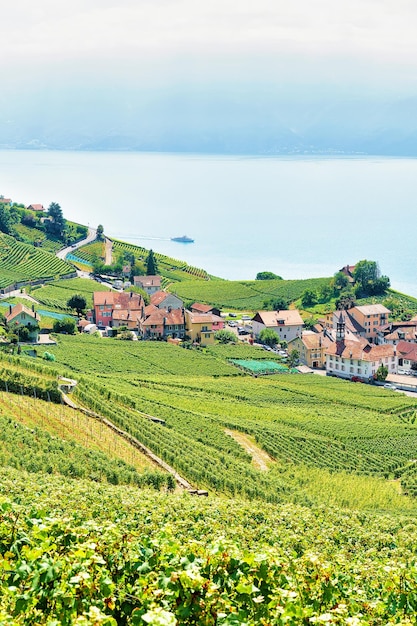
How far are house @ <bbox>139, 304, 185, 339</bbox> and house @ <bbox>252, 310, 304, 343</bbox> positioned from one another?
7.45m

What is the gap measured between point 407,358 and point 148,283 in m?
32.5

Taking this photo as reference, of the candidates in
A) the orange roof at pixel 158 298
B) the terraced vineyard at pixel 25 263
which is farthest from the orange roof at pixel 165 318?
the terraced vineyard at pixel 25 263

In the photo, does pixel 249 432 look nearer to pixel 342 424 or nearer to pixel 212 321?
pixel 342 424

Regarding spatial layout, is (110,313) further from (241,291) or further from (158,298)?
(241,291)

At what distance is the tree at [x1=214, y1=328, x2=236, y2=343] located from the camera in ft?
210

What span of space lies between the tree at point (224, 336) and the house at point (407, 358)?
47.3ft

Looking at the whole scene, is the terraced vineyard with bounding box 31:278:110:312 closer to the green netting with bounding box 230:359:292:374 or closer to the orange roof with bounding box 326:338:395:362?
the green netting with bounding box 230:359:292:374

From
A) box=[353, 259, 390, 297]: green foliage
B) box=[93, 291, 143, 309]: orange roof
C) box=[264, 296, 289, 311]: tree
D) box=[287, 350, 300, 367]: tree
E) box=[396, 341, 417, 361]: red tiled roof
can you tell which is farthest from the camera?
box=[353, 259, 390, 297]: green foliage

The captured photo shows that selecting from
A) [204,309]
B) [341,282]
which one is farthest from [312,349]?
[341,282]

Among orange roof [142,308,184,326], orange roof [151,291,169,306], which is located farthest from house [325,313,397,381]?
orange roof [151,291,169,306]

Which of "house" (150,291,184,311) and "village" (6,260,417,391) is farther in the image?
"house" (150,291,184,311)

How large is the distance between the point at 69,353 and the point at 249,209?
13510cm

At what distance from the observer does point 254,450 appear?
3164 cm

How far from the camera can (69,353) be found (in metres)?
50.2
